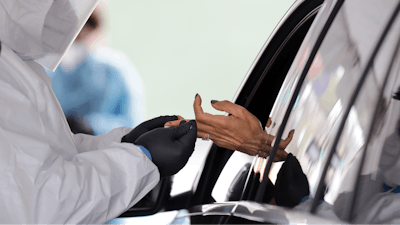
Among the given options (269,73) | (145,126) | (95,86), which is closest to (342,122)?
(269,73)

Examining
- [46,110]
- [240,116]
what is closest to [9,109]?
[46,110]

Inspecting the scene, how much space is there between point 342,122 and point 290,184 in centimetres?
12

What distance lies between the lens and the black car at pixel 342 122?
0.86 feet

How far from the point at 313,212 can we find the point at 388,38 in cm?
22

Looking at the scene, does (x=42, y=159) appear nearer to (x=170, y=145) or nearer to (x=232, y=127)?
(x=170, y=145)

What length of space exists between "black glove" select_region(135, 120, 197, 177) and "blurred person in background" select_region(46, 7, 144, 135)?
5.34ft

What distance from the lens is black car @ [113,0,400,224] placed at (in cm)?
26

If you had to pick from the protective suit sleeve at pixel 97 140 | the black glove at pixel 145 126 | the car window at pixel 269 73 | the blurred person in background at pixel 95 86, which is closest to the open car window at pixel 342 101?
the car window at pixel 269 73

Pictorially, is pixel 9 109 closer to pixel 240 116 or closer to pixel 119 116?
pixel 240 116

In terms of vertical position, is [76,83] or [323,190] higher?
[323,190]

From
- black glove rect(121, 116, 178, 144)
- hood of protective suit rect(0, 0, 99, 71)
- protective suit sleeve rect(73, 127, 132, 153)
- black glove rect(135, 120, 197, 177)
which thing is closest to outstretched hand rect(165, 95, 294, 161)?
black glove rect(135, 120, 197, 177)

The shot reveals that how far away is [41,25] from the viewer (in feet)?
1.90

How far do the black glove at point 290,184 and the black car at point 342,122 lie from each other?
0.01 meters

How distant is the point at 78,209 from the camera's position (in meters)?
0.46
